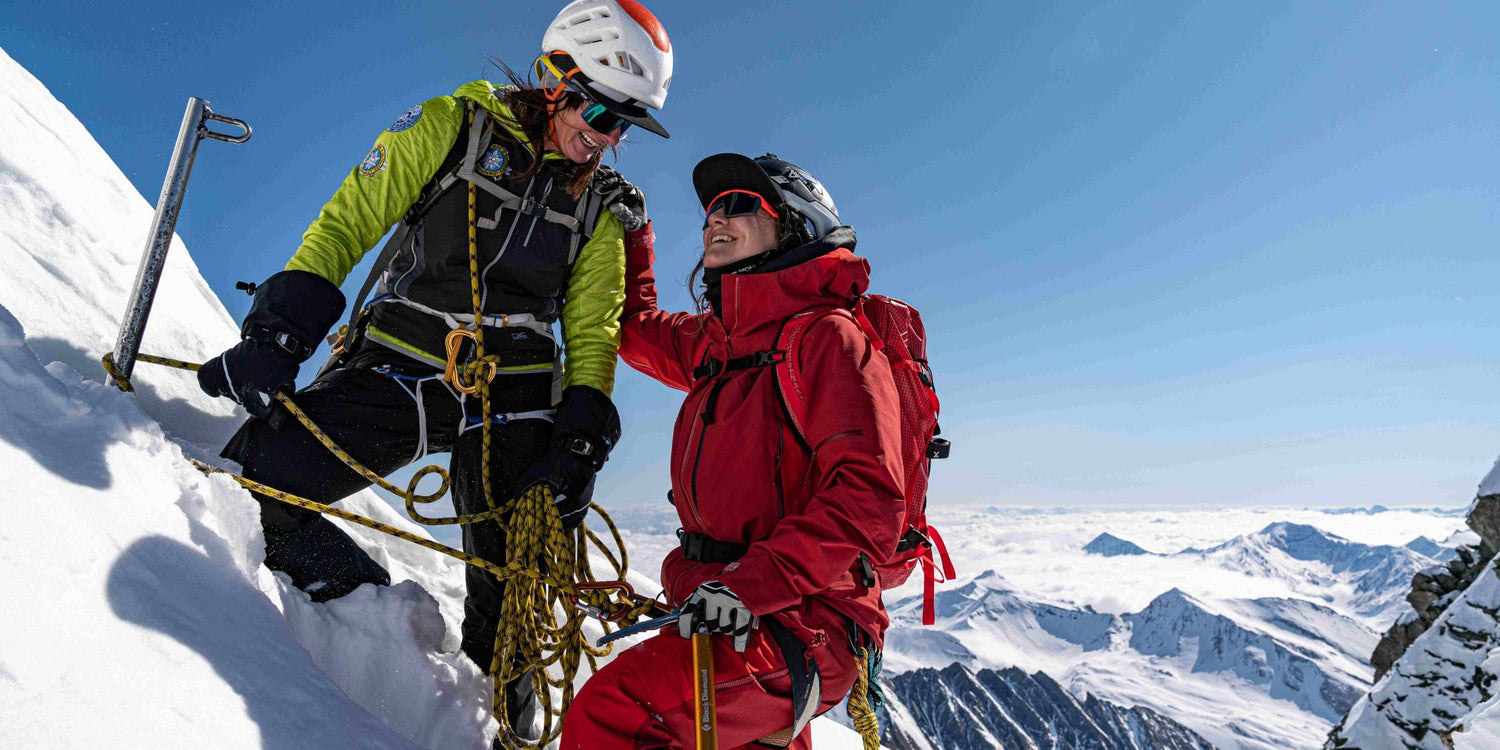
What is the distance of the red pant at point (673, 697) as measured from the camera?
8.25ft

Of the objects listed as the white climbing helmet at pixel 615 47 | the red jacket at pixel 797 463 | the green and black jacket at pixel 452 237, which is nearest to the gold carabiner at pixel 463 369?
the green and black jacket at pixel 452 237

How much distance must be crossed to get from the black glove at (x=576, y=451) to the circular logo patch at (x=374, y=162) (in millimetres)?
1367

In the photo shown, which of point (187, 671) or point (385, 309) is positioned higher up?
point (385, 309)

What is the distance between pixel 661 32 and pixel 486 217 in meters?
1.32

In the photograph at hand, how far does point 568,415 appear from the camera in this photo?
3.82 m

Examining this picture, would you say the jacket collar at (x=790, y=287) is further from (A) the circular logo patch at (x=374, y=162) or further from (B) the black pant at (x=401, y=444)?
(A) the circular logo patch at (x=374, y=162)

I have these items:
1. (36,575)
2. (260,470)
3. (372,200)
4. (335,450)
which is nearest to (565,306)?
(372,200)

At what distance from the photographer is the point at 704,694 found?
252cm

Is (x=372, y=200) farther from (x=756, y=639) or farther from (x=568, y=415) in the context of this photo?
(x=756, y=639)

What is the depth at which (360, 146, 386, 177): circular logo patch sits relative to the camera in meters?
3.66

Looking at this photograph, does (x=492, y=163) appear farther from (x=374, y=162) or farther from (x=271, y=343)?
(x=271, y=343)

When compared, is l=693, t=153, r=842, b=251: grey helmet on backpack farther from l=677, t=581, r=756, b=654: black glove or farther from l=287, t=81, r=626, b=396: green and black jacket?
l=677, t=581, r=756, b=654: black glove

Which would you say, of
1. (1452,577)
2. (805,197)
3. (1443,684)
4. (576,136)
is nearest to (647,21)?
(576,136)

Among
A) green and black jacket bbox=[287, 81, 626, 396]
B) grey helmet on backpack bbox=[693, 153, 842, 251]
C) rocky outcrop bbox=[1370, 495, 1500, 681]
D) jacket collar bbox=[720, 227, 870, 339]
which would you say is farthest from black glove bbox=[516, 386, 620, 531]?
rocky outcrop bbox=[1370, 495, 1500, 681]
